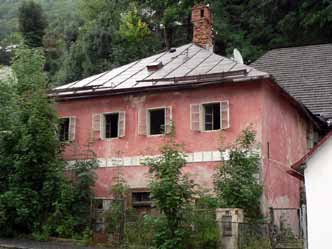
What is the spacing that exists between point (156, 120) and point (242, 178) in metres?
4.48

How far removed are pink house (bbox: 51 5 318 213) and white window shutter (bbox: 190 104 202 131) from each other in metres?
0.03

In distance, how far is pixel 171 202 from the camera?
14.6 metres

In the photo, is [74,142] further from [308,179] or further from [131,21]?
[131,21]

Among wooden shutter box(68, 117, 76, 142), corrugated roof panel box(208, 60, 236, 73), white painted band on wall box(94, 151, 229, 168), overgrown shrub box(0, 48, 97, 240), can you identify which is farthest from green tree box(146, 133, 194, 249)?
wooden shutter box(68, 117, 76, 142)

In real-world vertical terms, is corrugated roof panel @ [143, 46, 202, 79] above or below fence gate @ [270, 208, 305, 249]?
above

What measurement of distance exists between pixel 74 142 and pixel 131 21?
2309cm

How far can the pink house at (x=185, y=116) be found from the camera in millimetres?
18375

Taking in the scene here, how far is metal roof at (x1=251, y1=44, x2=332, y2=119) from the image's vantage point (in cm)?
2452

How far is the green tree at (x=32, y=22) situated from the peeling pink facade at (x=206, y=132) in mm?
40370

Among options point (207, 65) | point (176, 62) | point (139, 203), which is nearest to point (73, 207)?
point (139, 203)

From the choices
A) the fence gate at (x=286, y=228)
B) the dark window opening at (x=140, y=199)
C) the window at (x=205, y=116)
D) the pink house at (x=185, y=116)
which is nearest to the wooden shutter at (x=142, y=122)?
the pink house at (x=185, y=116)

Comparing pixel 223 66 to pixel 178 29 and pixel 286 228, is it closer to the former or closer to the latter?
pixel 286 228

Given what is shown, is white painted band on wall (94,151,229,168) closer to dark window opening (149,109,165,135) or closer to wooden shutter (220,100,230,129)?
wooden shutter (220,100,230,129)

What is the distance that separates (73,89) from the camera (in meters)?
20.8
